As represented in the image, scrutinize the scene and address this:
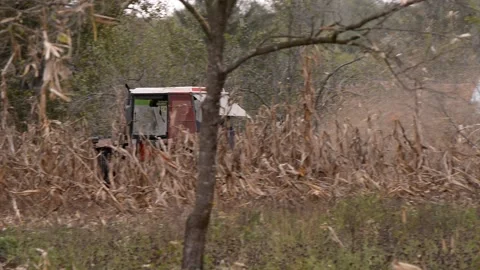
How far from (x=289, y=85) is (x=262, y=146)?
17.6 feet

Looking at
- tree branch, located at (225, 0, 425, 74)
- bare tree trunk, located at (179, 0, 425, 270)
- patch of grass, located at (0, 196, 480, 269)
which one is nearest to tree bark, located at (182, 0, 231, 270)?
bare tree trunk, located at (179, 0, 425, 270)

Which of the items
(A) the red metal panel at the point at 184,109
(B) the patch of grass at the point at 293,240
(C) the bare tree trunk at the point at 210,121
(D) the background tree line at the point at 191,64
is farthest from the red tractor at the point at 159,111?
(C) the bare tree trunk at the point at 210,121

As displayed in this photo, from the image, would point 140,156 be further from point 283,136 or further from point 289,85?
point 289,85

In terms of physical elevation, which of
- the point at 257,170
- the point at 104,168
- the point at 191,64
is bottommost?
the point at 104,168

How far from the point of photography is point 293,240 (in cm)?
725

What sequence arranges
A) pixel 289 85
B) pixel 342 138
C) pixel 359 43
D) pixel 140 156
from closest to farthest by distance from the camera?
pixel 359 43 < pixel 342 138 < pixel 140 156 < pixel 289 85

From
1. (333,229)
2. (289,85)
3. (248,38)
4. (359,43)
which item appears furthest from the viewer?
(248,38)

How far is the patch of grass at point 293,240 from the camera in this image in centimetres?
670

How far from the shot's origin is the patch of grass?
22.0 ft

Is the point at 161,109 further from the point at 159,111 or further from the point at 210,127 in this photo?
the point at 210,127

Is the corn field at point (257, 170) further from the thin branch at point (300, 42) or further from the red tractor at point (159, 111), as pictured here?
the thin branch at point (300, 42)

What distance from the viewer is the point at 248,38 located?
16.9m

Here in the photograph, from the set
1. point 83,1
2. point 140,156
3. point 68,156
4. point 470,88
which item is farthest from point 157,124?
point 83,1

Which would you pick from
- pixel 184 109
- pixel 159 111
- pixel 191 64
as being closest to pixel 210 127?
pixel 184 109
